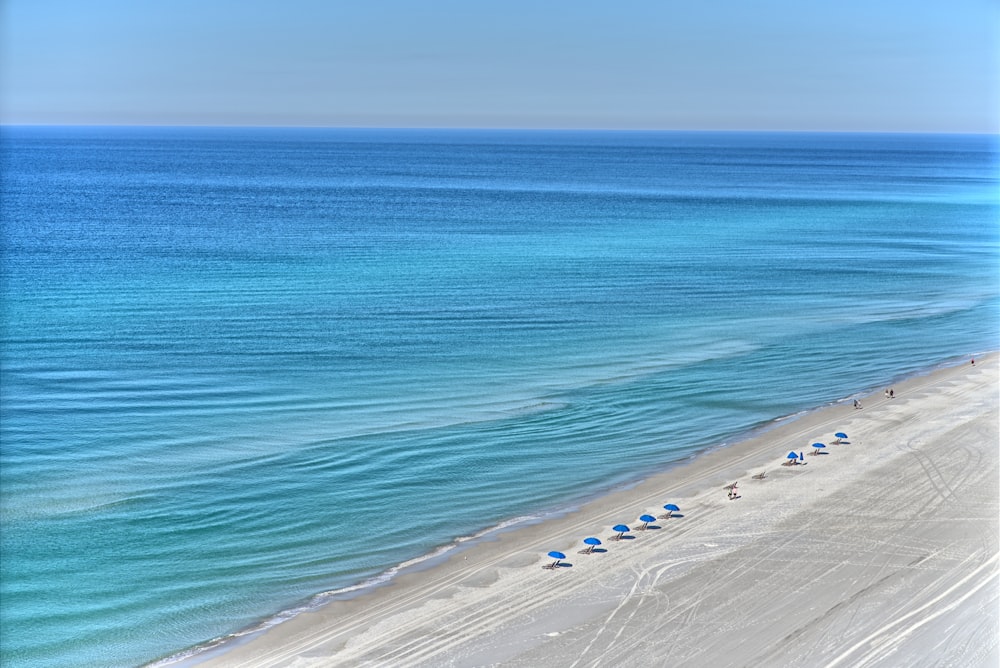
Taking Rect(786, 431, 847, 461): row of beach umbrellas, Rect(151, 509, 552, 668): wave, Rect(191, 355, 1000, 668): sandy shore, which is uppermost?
Rect(786, 431, 847, 461): row of beach umbrellas

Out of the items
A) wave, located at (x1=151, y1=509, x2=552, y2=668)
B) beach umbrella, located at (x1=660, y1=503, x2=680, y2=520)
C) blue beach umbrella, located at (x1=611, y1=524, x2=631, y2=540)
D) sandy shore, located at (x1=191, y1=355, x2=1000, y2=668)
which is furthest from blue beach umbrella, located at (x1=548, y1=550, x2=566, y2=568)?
beach umbrella, located at (x1=660, y1=503, x2=680, y2=520)

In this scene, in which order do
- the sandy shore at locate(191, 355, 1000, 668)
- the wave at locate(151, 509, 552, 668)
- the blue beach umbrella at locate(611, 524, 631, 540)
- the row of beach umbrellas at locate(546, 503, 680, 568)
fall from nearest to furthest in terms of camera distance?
the sandy shore at locate(191, 355, 1000, 668) < the wave at locate(151, 509, 552, 668) < the row of beach umbrellas at locate(546, 503, 680, 568) < the blue beach umbrella at locate(611, 524, 631, 540)

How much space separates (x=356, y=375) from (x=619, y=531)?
72.6 ft

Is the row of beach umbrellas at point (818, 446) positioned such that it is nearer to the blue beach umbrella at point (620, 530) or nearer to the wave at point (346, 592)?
the wave at point (346, 592)

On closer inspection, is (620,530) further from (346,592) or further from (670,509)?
(346,592)

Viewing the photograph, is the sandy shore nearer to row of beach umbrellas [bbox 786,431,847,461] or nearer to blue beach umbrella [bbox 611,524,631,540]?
blue beach umbrella [bbox 611,524,631,540]

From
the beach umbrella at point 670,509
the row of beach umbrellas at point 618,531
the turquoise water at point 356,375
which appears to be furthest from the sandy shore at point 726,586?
the turquoise water at point 356,375

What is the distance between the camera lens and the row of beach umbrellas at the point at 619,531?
32.6m

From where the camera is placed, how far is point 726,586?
3092 centimetres

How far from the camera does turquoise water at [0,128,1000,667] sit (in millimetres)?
32750

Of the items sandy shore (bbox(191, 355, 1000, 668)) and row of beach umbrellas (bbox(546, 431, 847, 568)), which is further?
row of beach umbrellas (bbox(546, 431, 847, 568))

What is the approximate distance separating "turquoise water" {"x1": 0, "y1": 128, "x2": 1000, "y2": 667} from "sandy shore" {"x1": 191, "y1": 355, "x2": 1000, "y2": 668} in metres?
2.34

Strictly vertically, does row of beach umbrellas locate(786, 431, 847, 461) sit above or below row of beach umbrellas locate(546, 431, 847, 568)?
above

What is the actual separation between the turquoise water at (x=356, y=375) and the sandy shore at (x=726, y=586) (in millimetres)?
2338
